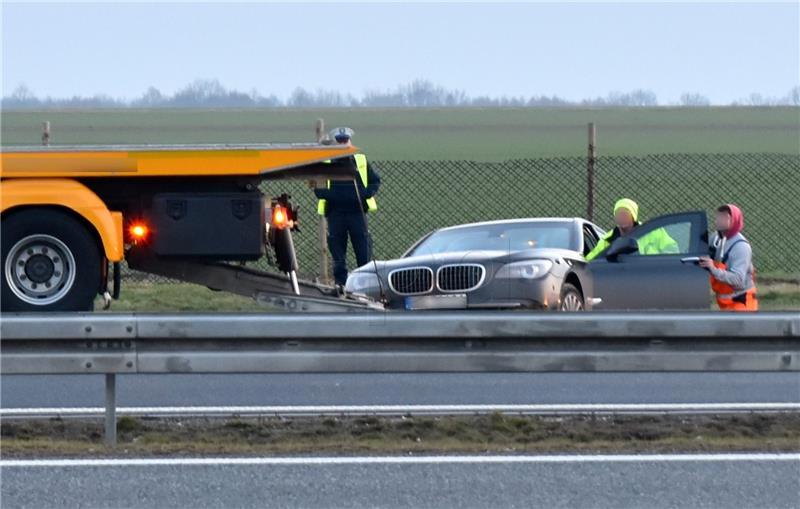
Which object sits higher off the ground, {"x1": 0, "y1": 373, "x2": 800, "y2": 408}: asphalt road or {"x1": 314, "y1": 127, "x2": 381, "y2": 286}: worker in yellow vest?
{"x1": 314, "y1": 127, "x2": 381, "y2": 286}: worker in yellow vest

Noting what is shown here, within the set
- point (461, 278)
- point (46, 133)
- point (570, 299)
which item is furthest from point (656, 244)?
point (46, 133)

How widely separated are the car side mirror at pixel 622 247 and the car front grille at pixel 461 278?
1.21 m

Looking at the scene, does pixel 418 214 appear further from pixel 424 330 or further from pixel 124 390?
pixel 424 330

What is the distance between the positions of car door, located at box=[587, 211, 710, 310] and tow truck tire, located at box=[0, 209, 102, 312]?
454cm

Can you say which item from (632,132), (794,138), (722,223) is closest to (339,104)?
(632,132)

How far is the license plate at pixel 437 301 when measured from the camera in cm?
1153

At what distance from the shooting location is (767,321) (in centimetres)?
696

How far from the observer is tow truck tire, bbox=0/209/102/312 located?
9352 mm

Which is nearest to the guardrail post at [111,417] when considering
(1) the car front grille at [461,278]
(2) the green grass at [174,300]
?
(1) the car front grille at [461,278]

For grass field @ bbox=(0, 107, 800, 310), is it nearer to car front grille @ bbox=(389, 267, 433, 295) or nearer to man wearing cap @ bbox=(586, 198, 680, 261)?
car front grille @ bbox=(389, 267, 433, 295)

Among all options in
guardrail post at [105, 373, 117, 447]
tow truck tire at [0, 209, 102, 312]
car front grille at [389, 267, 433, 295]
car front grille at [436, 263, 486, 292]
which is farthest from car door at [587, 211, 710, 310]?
guardrail post at [105, 373, 117, 447]

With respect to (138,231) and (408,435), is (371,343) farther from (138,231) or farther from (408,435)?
(138,231)

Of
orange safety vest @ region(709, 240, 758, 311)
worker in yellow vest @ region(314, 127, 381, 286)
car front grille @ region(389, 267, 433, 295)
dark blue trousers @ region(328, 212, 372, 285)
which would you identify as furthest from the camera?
dark blue trousers @ region(328, 212, 372, 285)

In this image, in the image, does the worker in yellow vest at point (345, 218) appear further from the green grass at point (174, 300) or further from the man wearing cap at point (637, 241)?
the man wearing cap at point (637, 241)
